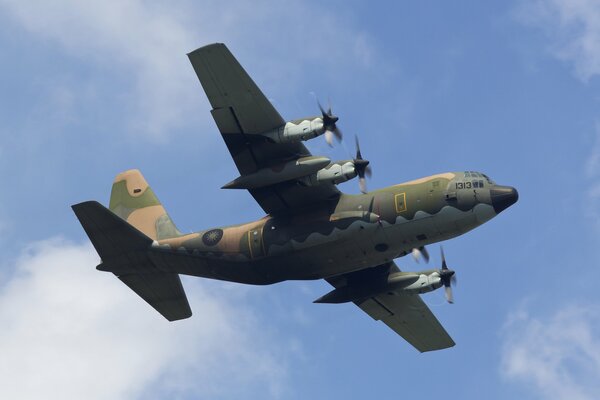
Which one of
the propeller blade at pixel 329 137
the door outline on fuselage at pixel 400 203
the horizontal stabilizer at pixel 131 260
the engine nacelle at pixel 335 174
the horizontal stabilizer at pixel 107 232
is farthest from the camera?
the horizontal stabilizer at pixel 131 260

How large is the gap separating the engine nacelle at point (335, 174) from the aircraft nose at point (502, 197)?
5.57m

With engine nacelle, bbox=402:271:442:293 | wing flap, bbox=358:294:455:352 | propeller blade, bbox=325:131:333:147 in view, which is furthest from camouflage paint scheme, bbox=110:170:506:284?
wing flap, bbox=358:294:455:352

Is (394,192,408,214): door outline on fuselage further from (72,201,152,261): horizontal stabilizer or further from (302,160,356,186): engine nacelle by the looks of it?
(72,201,152,261): horizontal stabilizer

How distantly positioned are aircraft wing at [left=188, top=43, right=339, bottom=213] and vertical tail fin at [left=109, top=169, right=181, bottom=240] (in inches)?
249

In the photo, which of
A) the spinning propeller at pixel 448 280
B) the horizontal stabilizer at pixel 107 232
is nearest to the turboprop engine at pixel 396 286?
the spinning propeller at pixel 448 280

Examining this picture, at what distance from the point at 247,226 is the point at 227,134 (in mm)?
4380

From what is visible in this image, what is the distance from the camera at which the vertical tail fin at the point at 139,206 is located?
48.7 meters

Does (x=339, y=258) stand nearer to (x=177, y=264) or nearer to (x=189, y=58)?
(x=177, y=264)

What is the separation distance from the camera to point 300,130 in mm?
41406

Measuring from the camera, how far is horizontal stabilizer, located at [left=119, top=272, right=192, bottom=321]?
4659 cm

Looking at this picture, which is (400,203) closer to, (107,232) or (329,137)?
(329,137)

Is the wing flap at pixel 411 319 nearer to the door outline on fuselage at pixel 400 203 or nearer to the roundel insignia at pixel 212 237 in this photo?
the door outline on fuselage at pixel 400 203

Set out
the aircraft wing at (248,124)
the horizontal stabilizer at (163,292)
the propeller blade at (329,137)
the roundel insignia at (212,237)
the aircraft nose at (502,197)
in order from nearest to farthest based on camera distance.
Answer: the aircraft wing at (248,124), the propeller blade at (329,137), the aircraft nose at (502,197), the roundel insignia at (212,237), the horizontal stabilizer at (163,292)

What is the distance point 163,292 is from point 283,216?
6949 mm
